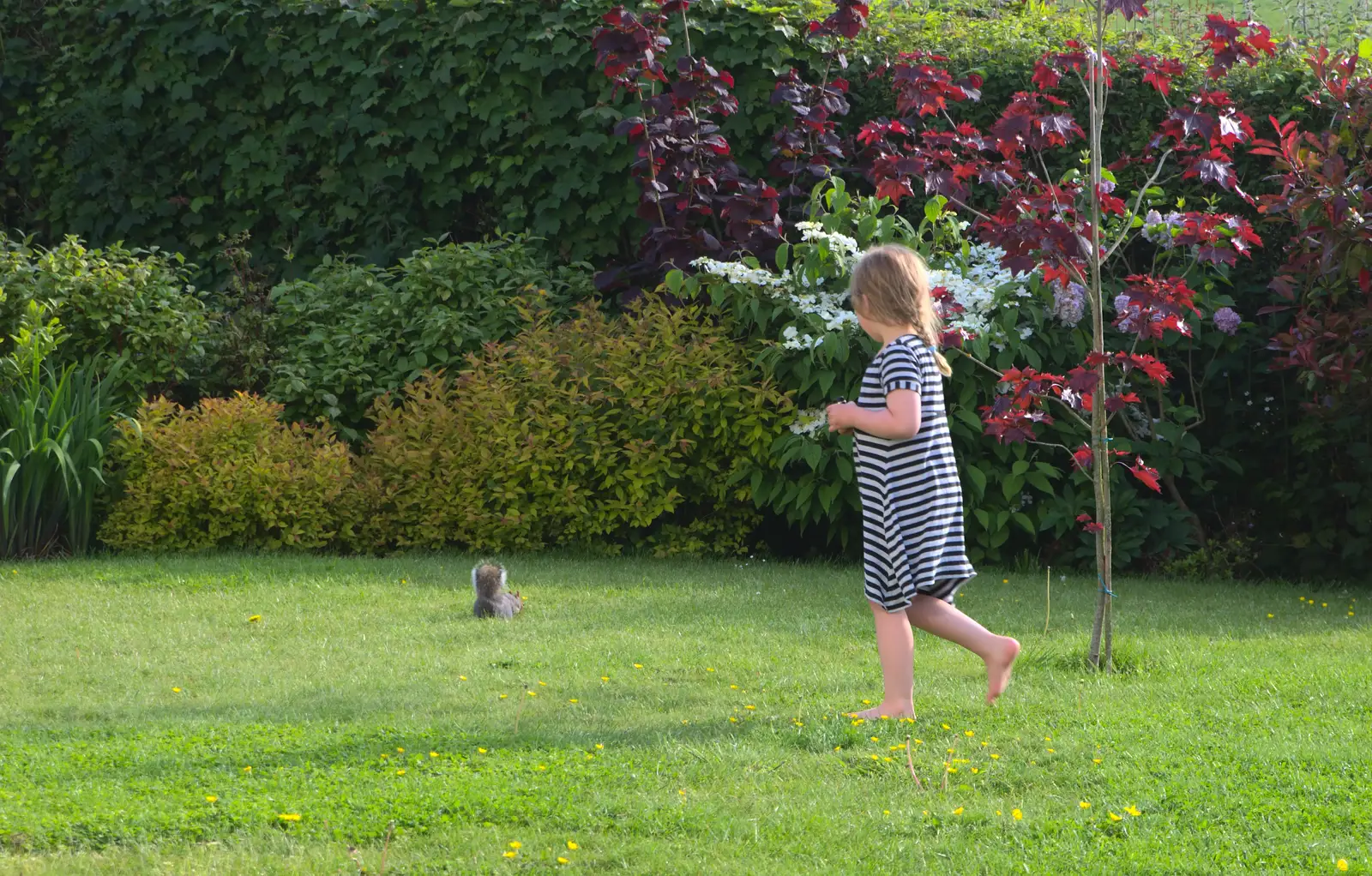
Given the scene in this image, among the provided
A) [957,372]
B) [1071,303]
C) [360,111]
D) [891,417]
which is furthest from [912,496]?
[360,111]

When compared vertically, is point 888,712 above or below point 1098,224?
below

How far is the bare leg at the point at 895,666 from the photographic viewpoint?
440 centimetres

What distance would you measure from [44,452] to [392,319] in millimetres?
2270

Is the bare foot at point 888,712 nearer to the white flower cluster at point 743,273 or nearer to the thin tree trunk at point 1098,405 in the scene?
the thin tree trunk at point 1098,405

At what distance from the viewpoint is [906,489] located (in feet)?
14.6

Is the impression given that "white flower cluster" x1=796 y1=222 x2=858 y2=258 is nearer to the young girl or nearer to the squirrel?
the squirrel

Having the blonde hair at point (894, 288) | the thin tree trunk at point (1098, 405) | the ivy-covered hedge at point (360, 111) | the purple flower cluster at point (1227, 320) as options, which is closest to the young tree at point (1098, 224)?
the thin tree trunk at point (1098, 405)

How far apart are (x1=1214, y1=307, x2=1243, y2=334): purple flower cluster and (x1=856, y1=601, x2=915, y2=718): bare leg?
3.73 m

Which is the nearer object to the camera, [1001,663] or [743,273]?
[1001,663]

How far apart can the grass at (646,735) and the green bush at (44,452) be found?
697mm

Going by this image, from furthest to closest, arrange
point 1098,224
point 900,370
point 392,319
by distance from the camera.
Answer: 1. point 392,319
2. point 1098,224
3. point 900,370

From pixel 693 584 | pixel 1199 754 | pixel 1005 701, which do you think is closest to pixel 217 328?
pixel 693 584

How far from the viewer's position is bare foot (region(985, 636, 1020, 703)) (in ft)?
14.5

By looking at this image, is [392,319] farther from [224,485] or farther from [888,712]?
[888,712]
